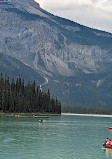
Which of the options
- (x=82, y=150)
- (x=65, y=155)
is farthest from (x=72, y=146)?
(x=65, y=155)

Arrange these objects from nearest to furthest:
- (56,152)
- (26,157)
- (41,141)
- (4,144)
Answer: (26,157) → (56,152) → (4,144) → (41,141)

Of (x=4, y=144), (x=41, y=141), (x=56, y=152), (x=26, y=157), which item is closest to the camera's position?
(x=26, y=157)

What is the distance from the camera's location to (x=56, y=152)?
8594 centimetres

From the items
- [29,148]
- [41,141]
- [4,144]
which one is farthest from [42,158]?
[41,141]

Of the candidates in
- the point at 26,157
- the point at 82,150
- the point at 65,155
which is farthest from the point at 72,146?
the point at 26,157

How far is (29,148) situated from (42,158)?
12231 mm

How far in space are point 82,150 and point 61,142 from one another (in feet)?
47.1

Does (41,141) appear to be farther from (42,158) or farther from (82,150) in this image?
(42,158)

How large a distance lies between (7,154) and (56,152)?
36.1 ft

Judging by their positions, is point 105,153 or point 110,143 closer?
point 105,153

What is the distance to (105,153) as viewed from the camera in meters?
88.7

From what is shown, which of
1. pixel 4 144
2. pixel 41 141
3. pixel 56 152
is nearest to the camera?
pixel 56 152

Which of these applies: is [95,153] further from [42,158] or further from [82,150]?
[42,158]

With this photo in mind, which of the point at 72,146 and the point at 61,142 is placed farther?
the point at 61,142
